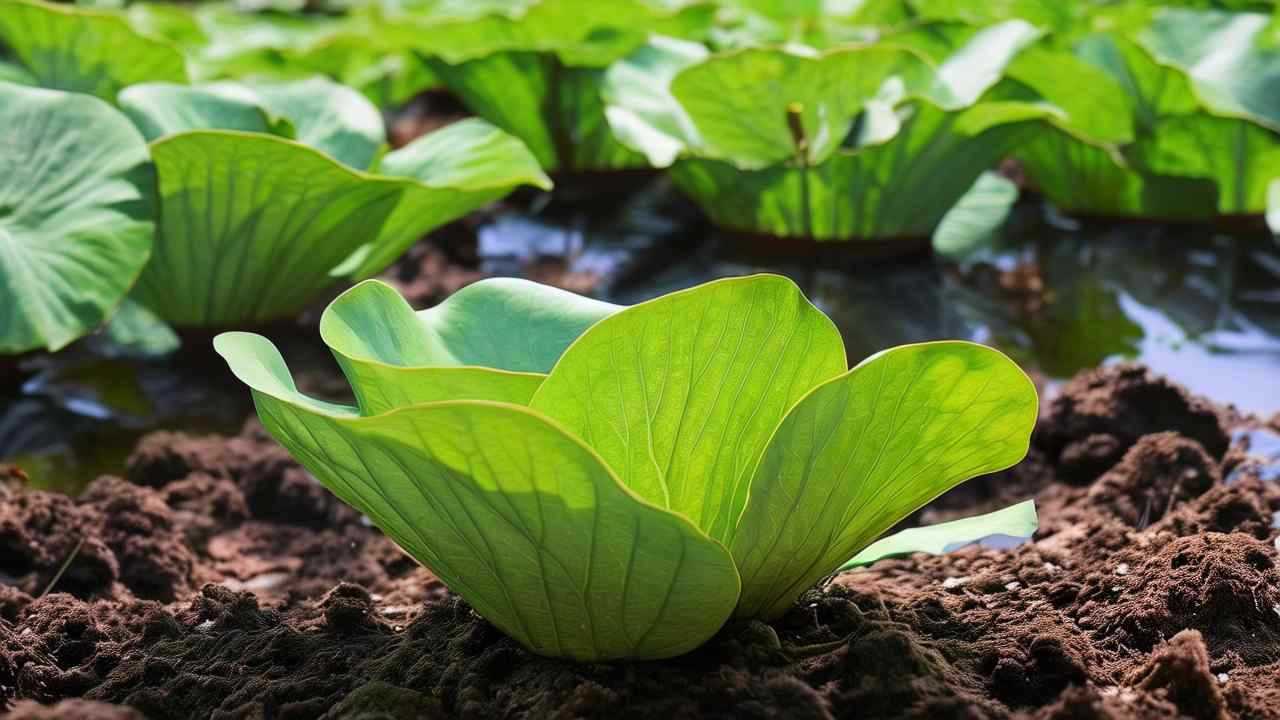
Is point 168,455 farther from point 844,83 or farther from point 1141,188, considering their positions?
point 1141,188

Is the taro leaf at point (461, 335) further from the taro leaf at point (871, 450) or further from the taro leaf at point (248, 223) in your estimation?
the taro leaf at point (248, 223)

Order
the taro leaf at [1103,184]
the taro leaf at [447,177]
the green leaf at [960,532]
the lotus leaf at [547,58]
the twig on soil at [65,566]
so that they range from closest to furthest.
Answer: the green leaf at [960,532] < the twig on soil at [65,566] < the taro leaf at [447,177] < the taro leaf at [1103,184] < the lotus leaf at [547,58]

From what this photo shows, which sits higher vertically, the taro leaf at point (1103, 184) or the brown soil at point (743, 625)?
the brown soil at point (743, 625)

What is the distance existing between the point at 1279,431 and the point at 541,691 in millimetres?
1279

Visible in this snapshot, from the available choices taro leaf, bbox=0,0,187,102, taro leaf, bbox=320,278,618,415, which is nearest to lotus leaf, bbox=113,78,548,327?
taro leaf, bbox=0,0,187,102

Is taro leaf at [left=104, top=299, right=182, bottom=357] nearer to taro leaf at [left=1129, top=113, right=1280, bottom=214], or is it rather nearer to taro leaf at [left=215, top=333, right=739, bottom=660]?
taro leaf at [left=215, top=333, right=739, bottom=660]

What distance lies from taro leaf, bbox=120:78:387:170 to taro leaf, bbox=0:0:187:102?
0.26 metres

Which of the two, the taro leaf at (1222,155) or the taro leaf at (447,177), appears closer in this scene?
the taro leaf at (447,177)

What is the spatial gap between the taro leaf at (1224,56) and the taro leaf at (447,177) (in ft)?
4.55

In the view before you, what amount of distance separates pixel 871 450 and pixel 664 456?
17cm

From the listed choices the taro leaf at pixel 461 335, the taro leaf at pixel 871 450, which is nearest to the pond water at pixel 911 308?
the taro leaf at pixel 461 335

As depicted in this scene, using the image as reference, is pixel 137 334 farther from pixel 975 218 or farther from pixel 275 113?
pixel 975 218

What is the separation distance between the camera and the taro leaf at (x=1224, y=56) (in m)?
2.80

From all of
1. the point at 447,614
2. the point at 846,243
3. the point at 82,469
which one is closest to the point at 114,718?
the point at 447,614
